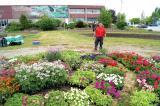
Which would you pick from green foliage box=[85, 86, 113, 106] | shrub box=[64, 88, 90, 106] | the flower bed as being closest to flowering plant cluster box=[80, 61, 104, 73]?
the flower bed

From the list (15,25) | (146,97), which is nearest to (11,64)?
(146,97)

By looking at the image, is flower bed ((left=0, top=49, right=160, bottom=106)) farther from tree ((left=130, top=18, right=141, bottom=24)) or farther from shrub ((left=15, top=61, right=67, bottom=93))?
tree ((left=130, top=18, right=141, bottom=24))

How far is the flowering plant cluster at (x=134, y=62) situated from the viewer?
40.6 ft

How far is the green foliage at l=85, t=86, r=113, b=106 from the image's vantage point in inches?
358

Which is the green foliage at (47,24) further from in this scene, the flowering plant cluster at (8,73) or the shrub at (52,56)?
the flowering plant cluster at (8,73)

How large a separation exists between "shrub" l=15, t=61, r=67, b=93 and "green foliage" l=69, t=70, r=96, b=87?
356mm

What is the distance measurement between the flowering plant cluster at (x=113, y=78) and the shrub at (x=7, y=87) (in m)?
2.87

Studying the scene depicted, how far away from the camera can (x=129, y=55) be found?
Result: 1381cm

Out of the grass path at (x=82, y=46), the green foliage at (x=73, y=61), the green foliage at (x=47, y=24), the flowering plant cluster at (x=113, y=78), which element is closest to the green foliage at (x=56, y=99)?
the flowering plant cluster at (x=113, y=78)

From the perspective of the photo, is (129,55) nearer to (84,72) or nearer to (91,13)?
(84,72)

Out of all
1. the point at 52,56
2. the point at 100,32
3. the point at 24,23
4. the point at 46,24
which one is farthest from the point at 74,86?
the point at 24,23

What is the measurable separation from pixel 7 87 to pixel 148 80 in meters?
4.72

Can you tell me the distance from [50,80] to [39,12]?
93.8m

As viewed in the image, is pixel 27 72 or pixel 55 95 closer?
pixel 55 95
